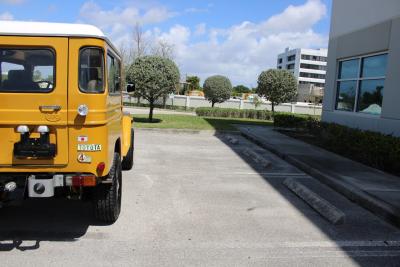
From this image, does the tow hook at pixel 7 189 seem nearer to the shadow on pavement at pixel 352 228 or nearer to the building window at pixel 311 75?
the shadow on pavement at pixel 352 228

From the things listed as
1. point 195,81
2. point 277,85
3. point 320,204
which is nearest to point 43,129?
point 320,204

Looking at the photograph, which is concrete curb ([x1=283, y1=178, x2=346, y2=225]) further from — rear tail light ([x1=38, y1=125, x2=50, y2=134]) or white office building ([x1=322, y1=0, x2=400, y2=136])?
white office building ([x1=322, y1=0, x2=400, y2=136])

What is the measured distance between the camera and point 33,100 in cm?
434

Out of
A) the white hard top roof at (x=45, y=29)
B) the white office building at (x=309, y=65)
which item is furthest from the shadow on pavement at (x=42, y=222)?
the white office building at (x=309, y=65)

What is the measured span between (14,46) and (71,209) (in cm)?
248

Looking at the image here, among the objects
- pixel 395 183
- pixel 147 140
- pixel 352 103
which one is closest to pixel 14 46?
pixel 395 183

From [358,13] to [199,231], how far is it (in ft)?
34.4

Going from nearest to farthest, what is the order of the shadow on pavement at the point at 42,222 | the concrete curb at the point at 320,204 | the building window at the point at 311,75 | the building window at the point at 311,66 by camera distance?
the shadow on pavement at the point at 42,222 → the concrete curb at the point at 320,204 → the building window at the point at 311,66 → the building window at the point at 311,75

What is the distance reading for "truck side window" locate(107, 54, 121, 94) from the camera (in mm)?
5165

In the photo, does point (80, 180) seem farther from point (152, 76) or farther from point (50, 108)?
point (152, 76)

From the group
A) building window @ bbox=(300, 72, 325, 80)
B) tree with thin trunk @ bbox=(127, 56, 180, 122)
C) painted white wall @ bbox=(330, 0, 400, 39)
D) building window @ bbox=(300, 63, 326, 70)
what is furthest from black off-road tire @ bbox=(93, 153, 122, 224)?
building window @ bbox=(300, 72, 325, 80)

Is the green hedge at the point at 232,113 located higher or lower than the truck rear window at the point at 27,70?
lower

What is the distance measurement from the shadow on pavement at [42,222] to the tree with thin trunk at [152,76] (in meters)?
12.6

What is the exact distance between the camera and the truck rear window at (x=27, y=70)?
14.5ft
